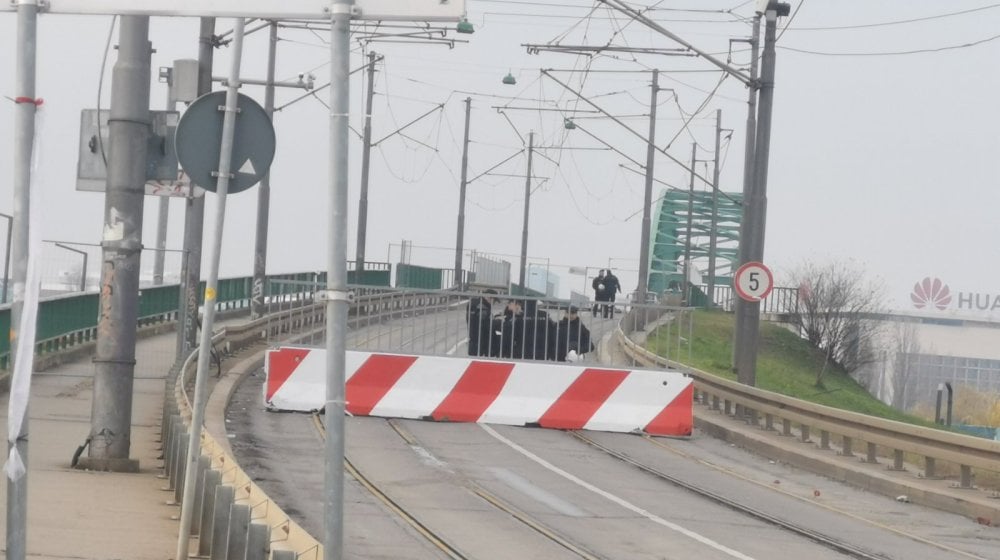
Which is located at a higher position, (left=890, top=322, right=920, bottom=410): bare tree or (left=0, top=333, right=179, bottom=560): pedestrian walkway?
(left=0, top=333, right=179, bottom=560): pedestrian walkway

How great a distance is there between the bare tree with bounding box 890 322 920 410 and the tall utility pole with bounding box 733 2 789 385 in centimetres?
11956

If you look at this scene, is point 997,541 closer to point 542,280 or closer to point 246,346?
point 246,346

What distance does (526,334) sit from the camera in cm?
2334

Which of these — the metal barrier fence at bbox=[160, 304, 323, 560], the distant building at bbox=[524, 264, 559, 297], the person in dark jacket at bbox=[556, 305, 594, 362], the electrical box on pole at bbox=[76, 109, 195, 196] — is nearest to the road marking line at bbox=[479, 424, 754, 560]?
the person in dark jacket at bbox=[556, 305, 594, 362]

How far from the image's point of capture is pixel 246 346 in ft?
106

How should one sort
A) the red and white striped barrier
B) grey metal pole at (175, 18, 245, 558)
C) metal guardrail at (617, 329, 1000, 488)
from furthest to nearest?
the red and white striped barrier < metal guardrail at (617, 329, 1000, 488) < grey metal pole at (175, 18, 245, 558)

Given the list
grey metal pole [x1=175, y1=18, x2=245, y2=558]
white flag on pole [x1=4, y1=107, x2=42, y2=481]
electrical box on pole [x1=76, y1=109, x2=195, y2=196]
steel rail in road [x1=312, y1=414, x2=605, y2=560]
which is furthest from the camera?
electrical box on pole [x1=76, y1=109, x2=195, y2=196]

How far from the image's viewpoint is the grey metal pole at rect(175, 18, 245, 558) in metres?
9.33

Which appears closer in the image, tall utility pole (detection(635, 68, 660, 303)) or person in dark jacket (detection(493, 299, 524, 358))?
person in dark jacket (detection(493, 299, 524, 358))

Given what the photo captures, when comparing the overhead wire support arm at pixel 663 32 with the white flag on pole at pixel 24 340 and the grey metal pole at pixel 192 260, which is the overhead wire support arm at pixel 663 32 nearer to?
the grey metal pole at pixel 192 260

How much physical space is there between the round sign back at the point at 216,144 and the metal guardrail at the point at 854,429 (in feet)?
32.5

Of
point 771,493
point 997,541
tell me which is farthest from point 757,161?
point 997,541

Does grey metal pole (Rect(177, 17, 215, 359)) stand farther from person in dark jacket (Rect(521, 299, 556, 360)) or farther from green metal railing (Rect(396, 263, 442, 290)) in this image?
green metal railing (Rect(396, 263, 442, 290))

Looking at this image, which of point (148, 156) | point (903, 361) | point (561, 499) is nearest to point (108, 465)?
point (148, 156)
